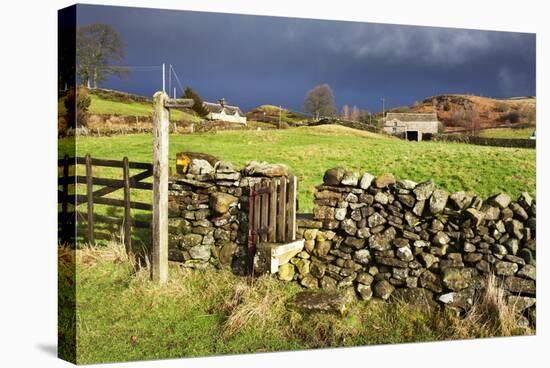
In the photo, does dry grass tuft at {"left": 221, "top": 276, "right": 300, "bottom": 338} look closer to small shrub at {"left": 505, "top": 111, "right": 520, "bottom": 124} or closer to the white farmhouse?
the white farmhouse

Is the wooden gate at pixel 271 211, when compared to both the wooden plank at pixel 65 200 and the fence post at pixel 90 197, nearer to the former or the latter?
the fence post at pixel 90 197

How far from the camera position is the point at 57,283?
336 inches

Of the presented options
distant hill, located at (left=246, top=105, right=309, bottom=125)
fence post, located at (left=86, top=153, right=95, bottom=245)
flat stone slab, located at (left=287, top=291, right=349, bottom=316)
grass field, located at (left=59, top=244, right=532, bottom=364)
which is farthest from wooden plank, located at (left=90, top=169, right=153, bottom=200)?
flat stone slab, located at (left=287, top=291, right=349, bottom=316)

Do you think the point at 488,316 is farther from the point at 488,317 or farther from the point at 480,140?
the point at 480,140

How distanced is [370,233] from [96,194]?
360cm

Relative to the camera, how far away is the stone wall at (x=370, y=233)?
377 inches

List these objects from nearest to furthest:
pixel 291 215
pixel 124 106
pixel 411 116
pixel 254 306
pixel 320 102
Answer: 1. pixel 124 106
2. pixel 254 306
3. pixel 320 102
4. pixel 291 215
5. pixel 411 116

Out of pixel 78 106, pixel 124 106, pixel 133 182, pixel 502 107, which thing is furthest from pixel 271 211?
pixel 502 107

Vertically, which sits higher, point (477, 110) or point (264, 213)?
point (477, 110)

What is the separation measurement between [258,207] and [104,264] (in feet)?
6.92

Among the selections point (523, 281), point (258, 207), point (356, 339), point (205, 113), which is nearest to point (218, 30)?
point (205, 113)

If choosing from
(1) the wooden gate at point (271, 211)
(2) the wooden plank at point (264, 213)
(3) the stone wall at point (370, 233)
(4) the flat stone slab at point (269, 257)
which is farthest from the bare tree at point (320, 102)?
(4) the flat stone slab at point (269, 257)

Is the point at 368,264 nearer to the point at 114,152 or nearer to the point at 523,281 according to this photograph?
the point at 523,281

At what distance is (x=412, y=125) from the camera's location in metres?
10.0
